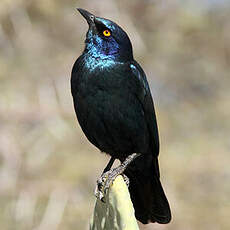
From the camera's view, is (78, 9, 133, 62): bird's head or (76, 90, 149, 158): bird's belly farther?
(78, 9, 133, 62): bird's head

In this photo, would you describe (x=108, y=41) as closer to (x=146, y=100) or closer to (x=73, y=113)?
(x=146, y=100)

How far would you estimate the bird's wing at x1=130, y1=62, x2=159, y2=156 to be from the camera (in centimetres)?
448

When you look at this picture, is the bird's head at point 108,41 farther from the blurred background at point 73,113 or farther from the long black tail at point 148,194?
the blurred background at point 73,113

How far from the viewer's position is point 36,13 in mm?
8391

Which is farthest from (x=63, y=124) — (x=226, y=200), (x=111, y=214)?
(x=111, y=214)

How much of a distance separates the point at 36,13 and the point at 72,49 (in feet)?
1.93

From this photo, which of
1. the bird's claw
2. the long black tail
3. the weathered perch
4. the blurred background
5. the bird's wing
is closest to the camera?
the weathered perch

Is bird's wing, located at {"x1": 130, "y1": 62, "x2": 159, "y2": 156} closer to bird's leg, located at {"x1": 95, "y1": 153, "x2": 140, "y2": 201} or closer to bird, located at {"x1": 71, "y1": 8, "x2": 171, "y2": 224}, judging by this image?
bird, located at {"x1": 71, "y1": 8, "x2": 171, "y2": 224}

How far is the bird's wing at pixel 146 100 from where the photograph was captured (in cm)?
448

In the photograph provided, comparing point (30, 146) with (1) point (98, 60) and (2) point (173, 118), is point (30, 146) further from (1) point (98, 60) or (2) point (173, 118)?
(1) point (98, 60)

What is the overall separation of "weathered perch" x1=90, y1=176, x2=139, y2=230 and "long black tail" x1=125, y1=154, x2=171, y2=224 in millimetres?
959

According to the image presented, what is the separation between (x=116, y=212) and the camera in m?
3.28

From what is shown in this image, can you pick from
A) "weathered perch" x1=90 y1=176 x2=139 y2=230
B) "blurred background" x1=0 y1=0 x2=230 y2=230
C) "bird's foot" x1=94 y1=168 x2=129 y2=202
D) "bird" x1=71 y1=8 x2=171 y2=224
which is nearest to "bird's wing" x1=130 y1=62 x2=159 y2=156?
"bird" x1=71 y1=8 x2=171 y2=224

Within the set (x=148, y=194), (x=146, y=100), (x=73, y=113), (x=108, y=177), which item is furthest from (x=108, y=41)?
(x=73, y=113)
